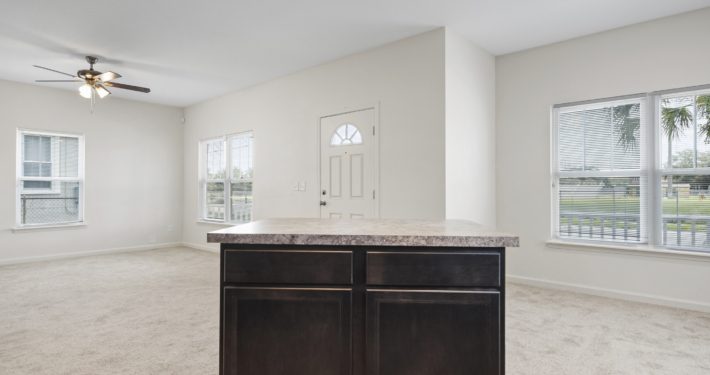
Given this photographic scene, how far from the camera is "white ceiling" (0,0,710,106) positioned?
3328 millimetres

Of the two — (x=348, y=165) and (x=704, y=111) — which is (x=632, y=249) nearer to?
(x=704, y=111)

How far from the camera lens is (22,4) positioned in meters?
3.25

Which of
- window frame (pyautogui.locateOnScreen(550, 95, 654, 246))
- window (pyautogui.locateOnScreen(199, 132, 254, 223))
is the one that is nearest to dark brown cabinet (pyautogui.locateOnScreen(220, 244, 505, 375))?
window frame (pyautogui.locateOnScreen(550, 95, 654, 246))

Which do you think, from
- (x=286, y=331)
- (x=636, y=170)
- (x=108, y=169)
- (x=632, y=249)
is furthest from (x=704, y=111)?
(x=108, y=169)

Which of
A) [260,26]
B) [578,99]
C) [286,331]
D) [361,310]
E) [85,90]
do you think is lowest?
[286,331]

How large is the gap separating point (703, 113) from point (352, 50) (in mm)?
3545

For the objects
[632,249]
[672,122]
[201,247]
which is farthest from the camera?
[201,247]

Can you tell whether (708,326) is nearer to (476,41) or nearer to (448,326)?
(448,326)

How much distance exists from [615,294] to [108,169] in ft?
25.1

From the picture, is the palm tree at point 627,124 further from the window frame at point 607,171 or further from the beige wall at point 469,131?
the beige wall at point 469,131

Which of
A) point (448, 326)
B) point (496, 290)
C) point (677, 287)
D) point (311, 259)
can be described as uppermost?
point (311, 259)

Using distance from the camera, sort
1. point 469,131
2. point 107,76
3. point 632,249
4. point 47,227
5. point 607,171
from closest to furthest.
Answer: point 632,249, point 607,171, point 469,131, point 107,76, point 47,227

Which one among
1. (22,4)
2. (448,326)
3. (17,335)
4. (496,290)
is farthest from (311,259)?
(22,4)

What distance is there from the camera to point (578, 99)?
3.99 meters
